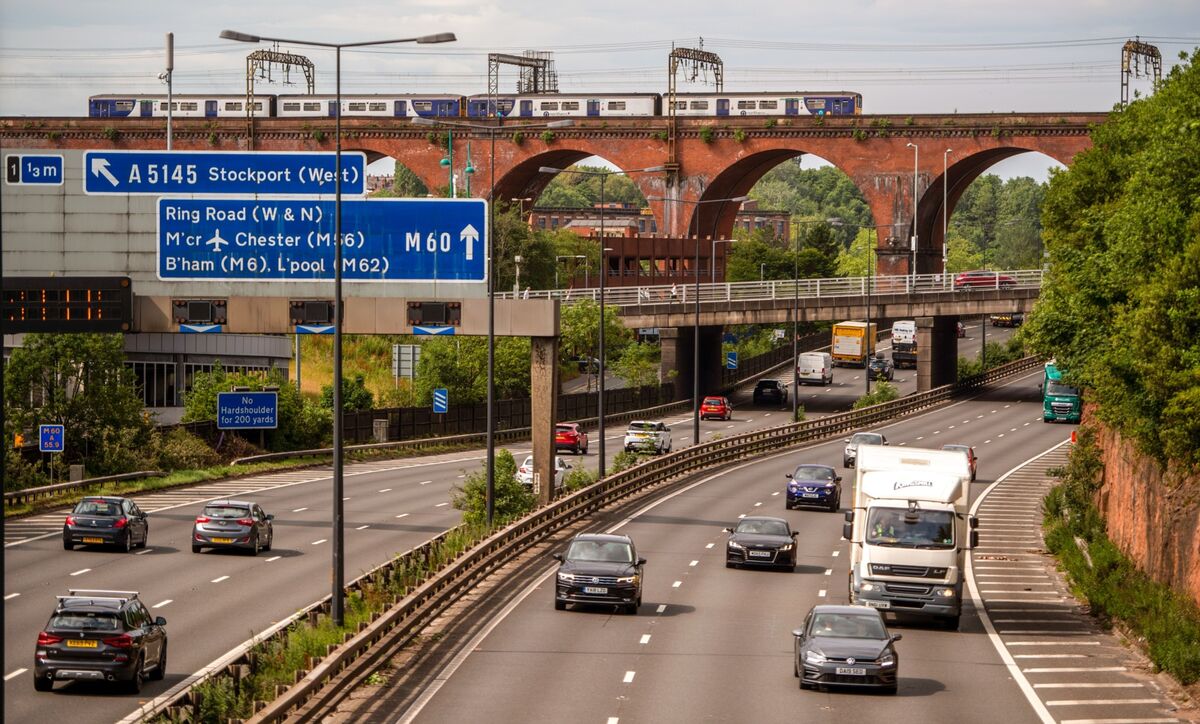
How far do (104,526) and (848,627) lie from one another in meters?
23.4

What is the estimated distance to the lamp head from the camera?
3072 cm

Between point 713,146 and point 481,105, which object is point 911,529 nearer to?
point 713,146

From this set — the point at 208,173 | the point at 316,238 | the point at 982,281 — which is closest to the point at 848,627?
the point at 316,238

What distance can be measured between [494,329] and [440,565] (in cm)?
1042

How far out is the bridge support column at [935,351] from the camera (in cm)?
9762

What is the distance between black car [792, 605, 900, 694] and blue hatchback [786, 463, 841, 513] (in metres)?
29.3

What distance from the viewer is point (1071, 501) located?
52938 millimetres

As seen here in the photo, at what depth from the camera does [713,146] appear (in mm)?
112875

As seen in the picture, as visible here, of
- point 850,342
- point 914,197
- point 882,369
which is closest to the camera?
point 914,197

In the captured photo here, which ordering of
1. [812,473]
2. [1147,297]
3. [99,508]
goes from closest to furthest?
[1147,297], [99,508], [812,473]

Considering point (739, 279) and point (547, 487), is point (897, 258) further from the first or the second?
point (547, 487)

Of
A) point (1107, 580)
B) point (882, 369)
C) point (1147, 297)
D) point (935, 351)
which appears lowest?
point (1107, 580)

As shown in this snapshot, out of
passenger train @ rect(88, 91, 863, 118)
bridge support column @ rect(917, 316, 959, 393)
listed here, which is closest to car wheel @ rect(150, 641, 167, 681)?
bridge support column @ rect(917, 316, 959, 393)

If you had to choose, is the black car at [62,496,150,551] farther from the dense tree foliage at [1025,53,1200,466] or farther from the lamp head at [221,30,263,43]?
the dense tree foliage at [1025,53,1200,466]
